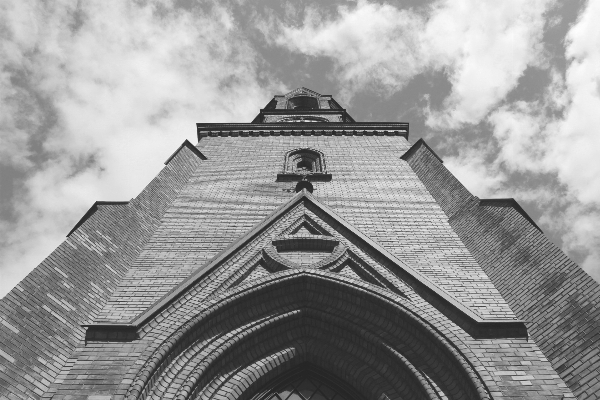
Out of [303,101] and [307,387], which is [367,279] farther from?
[303,101]

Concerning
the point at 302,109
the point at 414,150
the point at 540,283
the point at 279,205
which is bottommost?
the point at 540,283

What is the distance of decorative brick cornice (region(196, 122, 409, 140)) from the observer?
14867mm

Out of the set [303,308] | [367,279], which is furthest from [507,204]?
[303,308]

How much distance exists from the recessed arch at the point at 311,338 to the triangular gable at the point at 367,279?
0.35 m

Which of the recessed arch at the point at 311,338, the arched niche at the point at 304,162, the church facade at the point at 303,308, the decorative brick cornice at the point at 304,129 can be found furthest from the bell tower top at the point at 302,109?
the recessed arch at the point at 311,338

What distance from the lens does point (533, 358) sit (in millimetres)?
5305

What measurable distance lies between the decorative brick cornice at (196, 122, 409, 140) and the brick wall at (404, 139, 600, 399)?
18.7ft

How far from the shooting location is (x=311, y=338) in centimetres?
632

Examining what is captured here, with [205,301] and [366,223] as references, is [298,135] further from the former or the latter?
[205,301]

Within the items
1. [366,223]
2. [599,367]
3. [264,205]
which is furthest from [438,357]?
[264,205]

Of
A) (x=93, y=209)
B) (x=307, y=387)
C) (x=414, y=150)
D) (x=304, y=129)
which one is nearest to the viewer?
(x=307, y=387)

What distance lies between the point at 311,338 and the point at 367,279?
1054 millimetres

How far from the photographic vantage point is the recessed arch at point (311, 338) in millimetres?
5277

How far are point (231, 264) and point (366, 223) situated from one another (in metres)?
2.69
